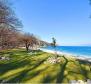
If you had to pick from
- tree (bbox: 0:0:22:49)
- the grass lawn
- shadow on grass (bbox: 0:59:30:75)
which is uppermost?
tree (bbox: 0:0:22:49)

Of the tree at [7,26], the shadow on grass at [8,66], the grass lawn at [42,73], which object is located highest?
the tree at [7,26]

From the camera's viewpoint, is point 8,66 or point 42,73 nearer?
point 42,73

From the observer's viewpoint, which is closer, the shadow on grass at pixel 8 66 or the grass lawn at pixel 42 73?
the grass lawn at pixel 42 73

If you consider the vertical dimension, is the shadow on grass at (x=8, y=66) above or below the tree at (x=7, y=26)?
below

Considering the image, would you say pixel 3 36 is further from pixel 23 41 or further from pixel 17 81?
pixel 23 41

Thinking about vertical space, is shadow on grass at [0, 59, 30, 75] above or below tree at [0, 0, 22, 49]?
below

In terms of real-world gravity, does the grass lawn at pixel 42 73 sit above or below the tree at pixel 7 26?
below

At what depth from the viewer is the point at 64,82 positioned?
698 inches

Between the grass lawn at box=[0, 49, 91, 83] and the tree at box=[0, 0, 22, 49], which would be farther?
the tree at box=[0, 0, 22, 49]

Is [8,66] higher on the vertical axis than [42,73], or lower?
higher

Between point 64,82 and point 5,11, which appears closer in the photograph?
point 64,82

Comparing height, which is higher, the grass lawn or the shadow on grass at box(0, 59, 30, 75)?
the shadow on grass at box(0, 59, 30, 75)

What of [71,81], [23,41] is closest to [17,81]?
[71,81]

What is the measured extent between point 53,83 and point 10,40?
49.0ft
